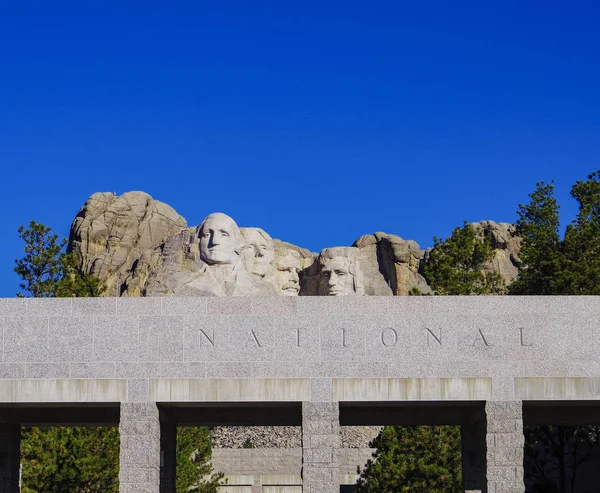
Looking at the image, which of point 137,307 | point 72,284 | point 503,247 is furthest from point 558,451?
point 503,247

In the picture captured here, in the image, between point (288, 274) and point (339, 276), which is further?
point (288, 274)

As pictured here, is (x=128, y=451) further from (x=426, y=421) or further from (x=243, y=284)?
(x=243, y=284)

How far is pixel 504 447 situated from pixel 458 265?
17.5 metres

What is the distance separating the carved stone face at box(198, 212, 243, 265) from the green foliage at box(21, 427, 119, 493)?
584 cm

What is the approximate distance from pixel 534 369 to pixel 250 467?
2947 centimetres

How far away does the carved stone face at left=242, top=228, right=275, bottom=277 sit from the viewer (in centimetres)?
3547

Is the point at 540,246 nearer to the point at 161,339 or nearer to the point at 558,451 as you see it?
Answer: the point at 558,451

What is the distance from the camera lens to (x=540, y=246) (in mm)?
34906

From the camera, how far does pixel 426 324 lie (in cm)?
1859

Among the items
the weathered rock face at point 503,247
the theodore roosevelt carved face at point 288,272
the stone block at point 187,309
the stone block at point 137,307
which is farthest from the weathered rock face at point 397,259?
the stone block at point 137,307

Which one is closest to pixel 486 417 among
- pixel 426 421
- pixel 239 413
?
pixel 426 421

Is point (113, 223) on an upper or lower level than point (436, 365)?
upper

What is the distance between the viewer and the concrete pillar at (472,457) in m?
20.5

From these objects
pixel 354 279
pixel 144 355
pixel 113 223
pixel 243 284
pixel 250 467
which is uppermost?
pixel 113 223
